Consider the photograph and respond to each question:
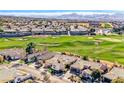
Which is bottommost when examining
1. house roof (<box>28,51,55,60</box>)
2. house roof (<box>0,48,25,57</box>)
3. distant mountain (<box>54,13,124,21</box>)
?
house roof (<box>28,51,55,60</box>)

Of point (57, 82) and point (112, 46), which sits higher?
point (112, 46)

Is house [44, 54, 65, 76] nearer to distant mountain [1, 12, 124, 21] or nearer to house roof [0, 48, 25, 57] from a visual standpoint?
house roof [0, 48, 25, 57]

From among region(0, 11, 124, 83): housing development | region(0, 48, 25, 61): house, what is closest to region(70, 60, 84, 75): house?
region(0, 11, 124, 83): housing development

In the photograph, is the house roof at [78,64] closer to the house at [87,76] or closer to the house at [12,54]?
the house at [87,76]

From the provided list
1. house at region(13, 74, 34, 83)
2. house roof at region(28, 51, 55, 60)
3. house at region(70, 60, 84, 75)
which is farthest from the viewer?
house roof at region(28, 51, 55, 60)

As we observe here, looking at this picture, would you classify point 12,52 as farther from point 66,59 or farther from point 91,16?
point 91,16

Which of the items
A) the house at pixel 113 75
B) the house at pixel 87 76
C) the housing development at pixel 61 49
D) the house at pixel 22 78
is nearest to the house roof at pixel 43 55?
the housing development at pixel 61 49
